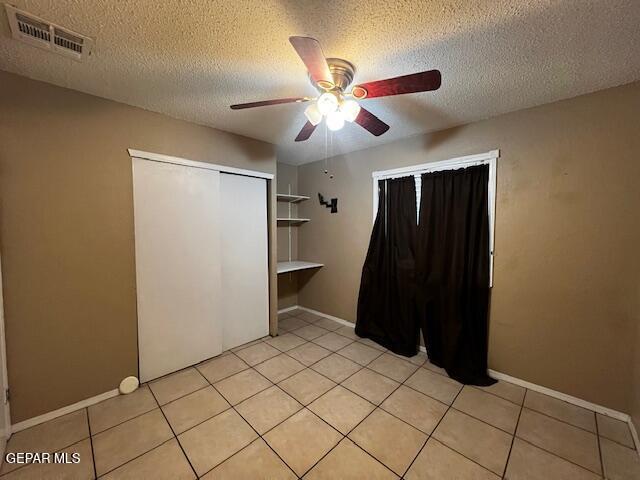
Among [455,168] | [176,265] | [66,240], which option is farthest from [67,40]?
[455,168]

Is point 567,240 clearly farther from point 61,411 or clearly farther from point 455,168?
point 61,411

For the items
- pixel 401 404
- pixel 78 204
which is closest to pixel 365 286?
pixel 401 404

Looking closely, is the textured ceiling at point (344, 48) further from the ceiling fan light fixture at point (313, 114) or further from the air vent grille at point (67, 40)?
the ceiling fan light fixture at point (313, 114)

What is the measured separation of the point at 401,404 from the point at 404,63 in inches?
93.6

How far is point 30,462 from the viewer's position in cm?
146

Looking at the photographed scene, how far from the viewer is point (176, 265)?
7.65 feet

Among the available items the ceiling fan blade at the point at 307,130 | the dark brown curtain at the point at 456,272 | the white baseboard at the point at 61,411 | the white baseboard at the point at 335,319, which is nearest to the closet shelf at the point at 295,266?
the white baseboard at the point at 335,319

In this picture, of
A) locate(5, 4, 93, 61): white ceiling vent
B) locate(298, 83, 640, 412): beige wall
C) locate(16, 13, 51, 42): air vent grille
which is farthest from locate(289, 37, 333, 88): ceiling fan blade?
locate(298, 83, 640, 412): beige wall

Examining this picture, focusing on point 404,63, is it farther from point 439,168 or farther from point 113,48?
point 113,48

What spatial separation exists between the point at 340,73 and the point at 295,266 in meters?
2.48

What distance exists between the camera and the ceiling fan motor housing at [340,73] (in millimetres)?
1442

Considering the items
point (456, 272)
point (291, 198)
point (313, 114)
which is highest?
point (313, 114)

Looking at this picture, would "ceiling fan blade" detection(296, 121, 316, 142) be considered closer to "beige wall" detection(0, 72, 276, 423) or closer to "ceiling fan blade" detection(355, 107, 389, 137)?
"ceiling fan blade" detection(355, 107, 389, 137)

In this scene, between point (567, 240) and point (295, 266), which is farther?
point (295, 266)
